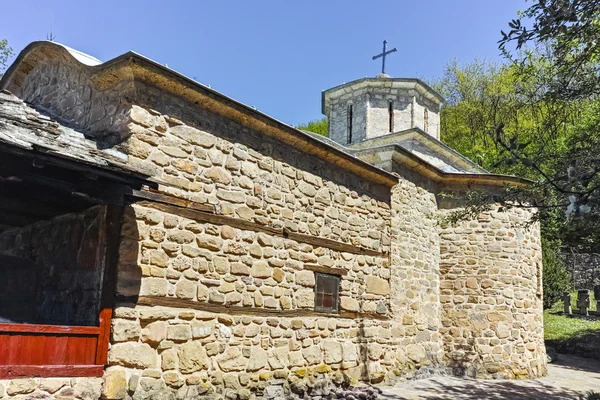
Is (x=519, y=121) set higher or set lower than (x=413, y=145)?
higher

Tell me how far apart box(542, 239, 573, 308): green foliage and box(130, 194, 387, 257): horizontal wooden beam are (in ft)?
42.0

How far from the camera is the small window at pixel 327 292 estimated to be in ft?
23.1

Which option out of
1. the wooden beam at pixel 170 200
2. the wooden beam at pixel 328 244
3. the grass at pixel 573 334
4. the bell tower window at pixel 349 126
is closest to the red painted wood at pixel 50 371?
the wooden beam at pixel 170 200

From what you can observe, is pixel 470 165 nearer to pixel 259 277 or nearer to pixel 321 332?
pixel 321 332

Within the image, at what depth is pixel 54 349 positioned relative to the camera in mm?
4191

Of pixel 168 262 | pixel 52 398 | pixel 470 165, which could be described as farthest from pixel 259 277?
pixel 470 165

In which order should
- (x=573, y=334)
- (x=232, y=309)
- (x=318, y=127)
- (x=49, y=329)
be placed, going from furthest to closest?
(x=318, y=127)
(x=573, y=334)
(x=232, y=309)
(x=49, y=329)

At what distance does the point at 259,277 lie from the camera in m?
6.15

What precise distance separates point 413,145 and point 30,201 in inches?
341

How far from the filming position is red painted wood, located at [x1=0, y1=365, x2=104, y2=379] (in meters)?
3.92

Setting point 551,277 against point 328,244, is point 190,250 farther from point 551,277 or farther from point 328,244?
point 551,277

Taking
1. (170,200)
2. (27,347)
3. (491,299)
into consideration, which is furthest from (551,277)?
(27,347)

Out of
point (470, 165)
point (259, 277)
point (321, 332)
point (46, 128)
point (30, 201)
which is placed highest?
point (470, 165)

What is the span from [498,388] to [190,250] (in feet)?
19.5
